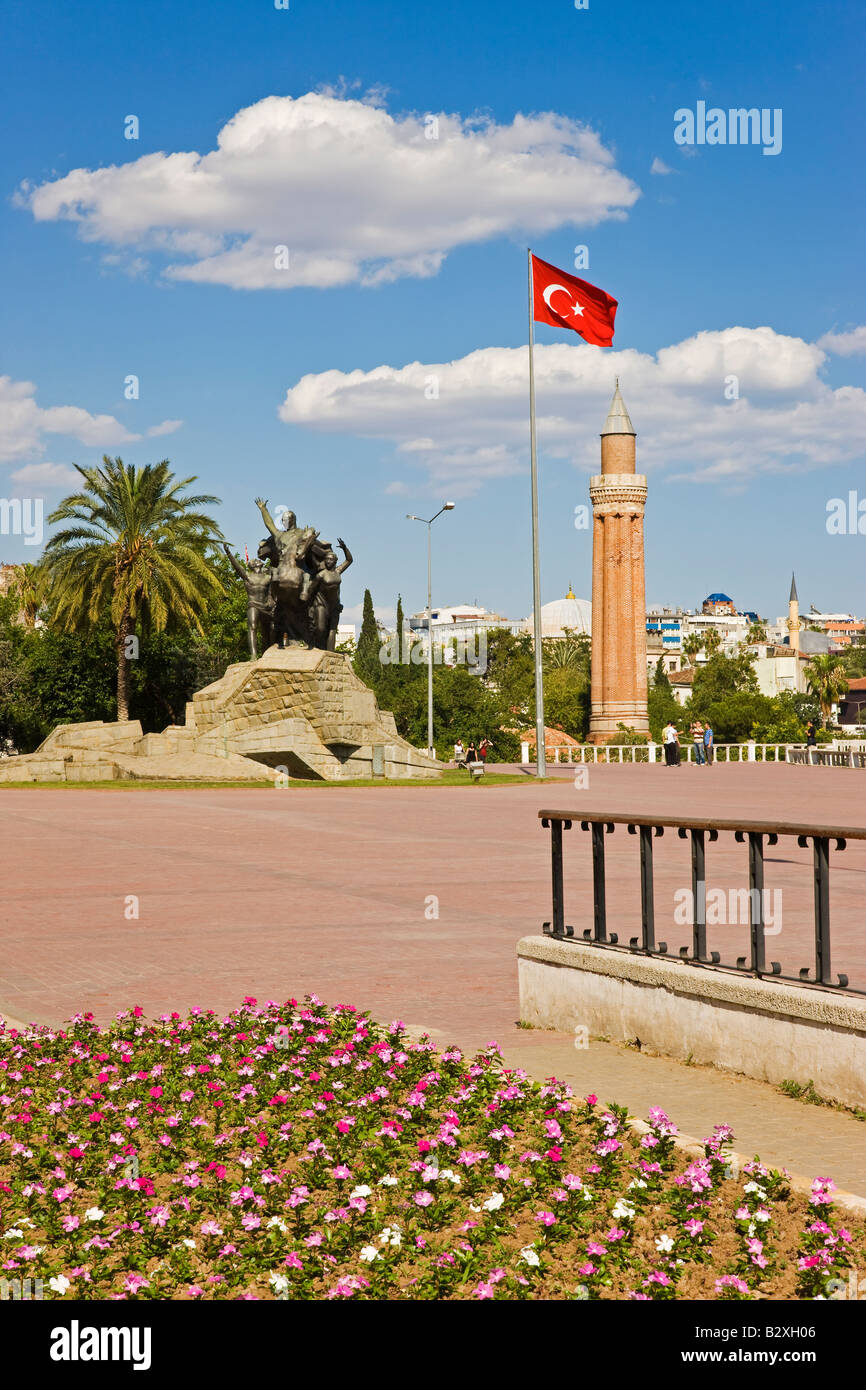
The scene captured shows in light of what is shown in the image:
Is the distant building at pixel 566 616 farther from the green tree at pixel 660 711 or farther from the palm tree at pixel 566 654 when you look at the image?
the green tree at pixel 660 711

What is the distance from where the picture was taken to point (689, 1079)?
5.56 metres

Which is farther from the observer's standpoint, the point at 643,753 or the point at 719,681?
the point at 719,681

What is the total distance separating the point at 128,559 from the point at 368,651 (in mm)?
50663

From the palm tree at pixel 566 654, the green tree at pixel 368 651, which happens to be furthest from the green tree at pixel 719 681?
the green tree at pixel 368 651

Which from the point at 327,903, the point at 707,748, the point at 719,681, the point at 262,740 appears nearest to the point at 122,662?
the point at 262,740

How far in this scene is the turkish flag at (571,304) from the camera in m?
30.2

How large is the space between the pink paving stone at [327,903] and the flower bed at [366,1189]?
122cm

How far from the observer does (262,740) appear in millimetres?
31141

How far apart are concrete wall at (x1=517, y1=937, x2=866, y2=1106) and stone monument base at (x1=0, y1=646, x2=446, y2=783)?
80.4 ft

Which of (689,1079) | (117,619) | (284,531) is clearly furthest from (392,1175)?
(117,619)

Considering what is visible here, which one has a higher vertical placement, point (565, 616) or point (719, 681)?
point (565, 616)

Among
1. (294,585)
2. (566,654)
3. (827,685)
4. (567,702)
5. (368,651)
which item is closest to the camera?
(294,585)

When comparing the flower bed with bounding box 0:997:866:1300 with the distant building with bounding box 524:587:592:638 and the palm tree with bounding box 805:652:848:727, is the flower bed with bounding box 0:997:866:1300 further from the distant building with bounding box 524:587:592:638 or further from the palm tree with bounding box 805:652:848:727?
the distant building with bounding box 524:587:592:638

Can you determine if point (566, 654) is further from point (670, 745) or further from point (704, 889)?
point (704, 889)
